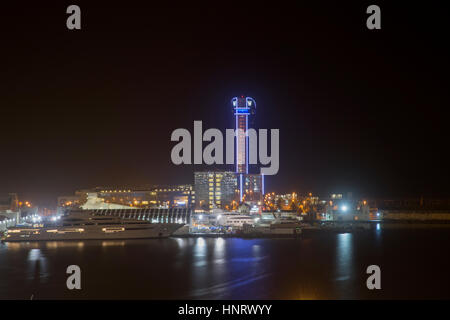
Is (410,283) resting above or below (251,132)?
below

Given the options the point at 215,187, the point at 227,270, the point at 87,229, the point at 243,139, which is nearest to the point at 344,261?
the point at 227,270

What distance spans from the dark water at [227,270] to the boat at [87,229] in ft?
9.41

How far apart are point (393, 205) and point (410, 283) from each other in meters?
40.6

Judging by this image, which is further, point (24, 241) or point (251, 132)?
point (251, 132)

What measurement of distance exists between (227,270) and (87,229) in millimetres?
13841

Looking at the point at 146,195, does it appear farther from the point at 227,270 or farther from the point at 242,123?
the point at 227,270

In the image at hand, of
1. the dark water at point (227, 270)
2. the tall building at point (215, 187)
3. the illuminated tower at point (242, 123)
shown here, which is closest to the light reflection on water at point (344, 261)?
the dark water at point (227, 270)

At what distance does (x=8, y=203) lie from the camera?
40969 millimetres

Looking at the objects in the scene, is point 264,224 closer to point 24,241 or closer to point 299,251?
point 299,251

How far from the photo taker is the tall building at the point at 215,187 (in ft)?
191

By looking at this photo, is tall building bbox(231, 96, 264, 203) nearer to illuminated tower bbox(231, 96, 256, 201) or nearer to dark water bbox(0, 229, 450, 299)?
illuminated tower bbox(231, 96, 256, 201)

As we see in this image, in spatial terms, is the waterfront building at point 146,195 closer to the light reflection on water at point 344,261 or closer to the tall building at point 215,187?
the tall building at point 215,187
